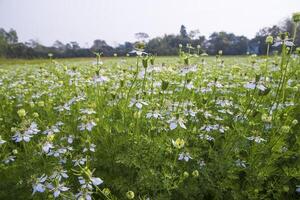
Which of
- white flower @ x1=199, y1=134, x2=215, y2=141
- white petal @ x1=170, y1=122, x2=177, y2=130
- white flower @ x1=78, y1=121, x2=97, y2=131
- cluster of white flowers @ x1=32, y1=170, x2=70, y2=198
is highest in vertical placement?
white petal @ x1=170, y1=122, x2=177, y2=130

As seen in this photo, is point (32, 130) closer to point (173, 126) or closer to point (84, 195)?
point (84, 195)

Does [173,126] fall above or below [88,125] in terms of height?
above

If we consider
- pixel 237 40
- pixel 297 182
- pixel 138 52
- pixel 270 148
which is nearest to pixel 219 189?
pixel 270 148

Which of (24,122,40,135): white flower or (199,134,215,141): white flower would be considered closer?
(24,122,40,135): white flower

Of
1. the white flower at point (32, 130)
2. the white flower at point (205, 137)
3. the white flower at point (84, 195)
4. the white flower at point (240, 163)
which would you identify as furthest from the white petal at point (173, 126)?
the white flower at point (32, 130)

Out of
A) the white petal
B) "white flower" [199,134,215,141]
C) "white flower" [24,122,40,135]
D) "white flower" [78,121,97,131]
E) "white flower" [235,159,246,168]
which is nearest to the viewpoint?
the white petal

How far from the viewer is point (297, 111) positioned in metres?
3.49

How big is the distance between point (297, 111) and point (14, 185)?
10.6 feet

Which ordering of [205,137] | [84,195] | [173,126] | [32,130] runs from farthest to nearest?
[205,137]
[32,130]
[173,126]
[84,195]

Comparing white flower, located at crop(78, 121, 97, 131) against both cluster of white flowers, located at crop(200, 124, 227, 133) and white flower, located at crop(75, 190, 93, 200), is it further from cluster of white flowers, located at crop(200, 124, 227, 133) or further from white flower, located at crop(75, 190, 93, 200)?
cluster of white flowers, located at crop(200, 124, 227, 133)

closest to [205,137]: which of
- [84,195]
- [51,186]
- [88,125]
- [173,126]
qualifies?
[173,126]

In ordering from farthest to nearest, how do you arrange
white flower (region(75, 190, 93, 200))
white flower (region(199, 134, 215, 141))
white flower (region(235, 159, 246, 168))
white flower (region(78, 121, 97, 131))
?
white flower (region(199, 134, 215, 141)) → white flower (region(78, 121, 97, 131)) → white flower (region(235, 159, 246, 168)) → white flower (region(75, 190, 93, 200))

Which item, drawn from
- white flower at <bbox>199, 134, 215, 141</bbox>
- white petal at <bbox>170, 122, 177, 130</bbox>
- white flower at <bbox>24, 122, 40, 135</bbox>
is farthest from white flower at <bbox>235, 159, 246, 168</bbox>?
white flower at <bbox>24, 122, 40, 135</bbox>

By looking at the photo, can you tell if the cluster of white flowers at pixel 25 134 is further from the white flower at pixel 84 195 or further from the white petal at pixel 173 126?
the white petal at pixel 173 126
